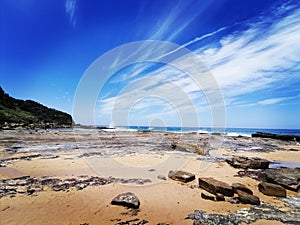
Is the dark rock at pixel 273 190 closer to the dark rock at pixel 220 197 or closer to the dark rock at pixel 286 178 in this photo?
the dark rock at pixel 286 178

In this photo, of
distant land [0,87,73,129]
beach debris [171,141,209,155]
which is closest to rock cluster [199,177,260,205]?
beach debris [171,141,209,155]

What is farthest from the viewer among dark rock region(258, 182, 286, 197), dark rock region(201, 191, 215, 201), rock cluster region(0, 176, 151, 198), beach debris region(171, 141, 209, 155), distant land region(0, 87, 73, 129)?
distant land region(0, 87, 73, 129)

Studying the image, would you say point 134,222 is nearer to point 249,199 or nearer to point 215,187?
point 215,187

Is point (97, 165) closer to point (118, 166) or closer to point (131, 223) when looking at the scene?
point (118, 166)

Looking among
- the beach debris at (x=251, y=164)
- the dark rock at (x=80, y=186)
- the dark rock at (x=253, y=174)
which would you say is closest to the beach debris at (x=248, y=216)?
the dark rock at (x=253, y=174)

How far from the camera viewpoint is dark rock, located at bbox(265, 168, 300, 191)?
7.10 meters

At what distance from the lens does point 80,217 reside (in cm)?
490

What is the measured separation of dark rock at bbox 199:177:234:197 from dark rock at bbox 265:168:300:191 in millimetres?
2522

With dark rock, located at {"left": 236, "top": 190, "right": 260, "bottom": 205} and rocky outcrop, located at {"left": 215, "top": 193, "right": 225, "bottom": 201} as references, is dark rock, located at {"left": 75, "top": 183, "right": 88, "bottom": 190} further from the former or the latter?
dark rock, located at {"left": 236, "top": 190, "right": 260, "bottom": 205}

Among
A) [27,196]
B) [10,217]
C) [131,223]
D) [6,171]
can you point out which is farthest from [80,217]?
[6,171]

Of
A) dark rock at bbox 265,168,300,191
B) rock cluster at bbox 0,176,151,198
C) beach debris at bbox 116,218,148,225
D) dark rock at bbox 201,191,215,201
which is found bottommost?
beach debris at bbox 116,218,148,225

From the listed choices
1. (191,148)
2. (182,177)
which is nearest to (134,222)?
(182,177)

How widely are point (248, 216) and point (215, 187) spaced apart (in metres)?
1.56

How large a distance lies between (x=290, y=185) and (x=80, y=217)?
7289mm
